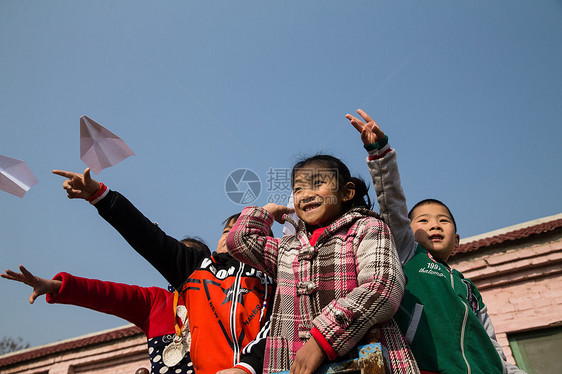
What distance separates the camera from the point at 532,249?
5477 mm

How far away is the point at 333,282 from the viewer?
1.77 metres

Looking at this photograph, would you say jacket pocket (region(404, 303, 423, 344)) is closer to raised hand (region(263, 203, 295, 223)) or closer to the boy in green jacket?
the boy in green jacket

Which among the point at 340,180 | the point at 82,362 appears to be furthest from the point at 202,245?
the point at 82,362

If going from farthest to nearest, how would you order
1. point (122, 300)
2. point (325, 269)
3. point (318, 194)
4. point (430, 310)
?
point (122, 300) → point (318, 194) → point (430, 310) → point (325, 269)

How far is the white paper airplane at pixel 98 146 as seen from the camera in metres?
2.79

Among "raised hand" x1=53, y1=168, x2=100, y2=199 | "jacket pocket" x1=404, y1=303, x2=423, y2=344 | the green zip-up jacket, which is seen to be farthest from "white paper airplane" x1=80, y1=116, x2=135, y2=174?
"jacket pocket" x1=404, y1=303, x2=423, y2=344

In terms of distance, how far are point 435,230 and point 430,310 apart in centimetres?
83

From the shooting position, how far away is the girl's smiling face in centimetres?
213

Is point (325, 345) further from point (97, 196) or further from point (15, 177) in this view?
point (15, 177)

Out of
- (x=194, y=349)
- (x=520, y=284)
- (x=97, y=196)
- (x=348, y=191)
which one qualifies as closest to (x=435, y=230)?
(x=348, y=191)

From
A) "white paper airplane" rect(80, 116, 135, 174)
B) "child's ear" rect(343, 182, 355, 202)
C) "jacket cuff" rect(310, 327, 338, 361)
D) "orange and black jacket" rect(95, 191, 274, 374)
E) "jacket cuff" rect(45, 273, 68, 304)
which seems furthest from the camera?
"white paper airplane" rect(80, 116, 135, 174)

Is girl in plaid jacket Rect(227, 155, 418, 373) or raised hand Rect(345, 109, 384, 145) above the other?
raised hand Rect(345, 109, 384, 145)

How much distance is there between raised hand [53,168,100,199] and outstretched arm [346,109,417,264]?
1.38 metres

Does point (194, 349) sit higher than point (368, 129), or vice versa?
point (368, 129)
